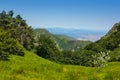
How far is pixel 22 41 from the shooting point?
7372 inches

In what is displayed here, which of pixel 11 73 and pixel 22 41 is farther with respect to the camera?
pixel 22 41

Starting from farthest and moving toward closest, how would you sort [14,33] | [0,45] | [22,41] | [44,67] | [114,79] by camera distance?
[22,41] → [14,33] → [0,45] → [44,67] → [114,79]

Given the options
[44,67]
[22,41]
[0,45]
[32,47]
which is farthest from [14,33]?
[44,67]

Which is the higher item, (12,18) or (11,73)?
(12,18)

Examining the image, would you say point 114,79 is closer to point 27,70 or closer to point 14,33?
point 27,70

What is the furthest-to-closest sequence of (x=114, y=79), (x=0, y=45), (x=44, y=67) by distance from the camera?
(x=0, y=45) → (x=44, y=67) → (x=114, y=79)

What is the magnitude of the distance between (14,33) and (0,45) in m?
76.2

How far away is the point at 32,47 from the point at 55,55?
17141mm

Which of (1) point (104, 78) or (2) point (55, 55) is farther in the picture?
(2) point (55, 55)

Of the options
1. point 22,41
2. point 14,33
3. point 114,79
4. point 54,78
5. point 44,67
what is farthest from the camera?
point 22,41

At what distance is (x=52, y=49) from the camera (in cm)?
19838

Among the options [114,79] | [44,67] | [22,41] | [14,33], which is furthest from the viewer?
[22,41]

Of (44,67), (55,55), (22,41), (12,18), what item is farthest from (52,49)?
(44,67)

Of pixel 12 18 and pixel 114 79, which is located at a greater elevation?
pixel 12 18
